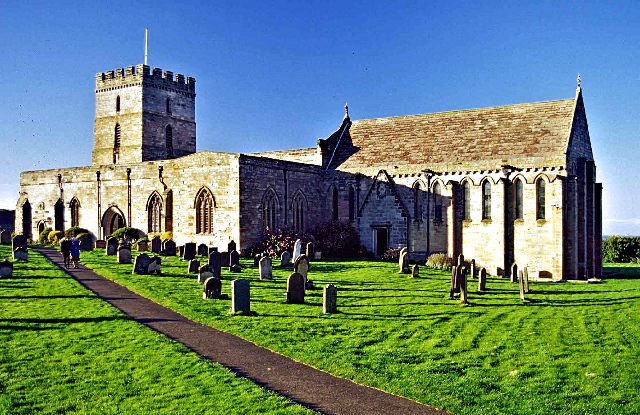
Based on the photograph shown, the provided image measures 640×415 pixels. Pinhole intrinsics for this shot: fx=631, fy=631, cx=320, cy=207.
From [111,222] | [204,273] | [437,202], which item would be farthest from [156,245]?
[437,202]

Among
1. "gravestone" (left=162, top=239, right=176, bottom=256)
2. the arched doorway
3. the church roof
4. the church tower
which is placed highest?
the church tower

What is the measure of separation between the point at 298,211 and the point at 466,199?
10.6 meters

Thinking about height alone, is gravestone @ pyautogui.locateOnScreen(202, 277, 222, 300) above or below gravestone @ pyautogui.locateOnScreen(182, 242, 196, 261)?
below

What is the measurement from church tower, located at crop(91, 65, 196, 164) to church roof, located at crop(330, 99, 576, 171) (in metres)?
16.2

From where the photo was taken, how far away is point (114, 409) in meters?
11.2

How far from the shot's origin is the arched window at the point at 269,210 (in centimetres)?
3770

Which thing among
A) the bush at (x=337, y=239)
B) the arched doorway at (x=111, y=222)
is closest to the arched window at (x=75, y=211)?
the arched doorway at (x=111, y=222)

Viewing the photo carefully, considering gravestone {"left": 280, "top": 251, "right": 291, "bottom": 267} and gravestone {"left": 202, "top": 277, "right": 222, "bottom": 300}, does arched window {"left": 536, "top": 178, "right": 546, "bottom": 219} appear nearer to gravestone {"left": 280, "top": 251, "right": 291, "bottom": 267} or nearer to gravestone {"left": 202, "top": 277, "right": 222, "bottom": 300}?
gravestone {"left": 280, "top": 251, "right": 291, "bottom": 267}

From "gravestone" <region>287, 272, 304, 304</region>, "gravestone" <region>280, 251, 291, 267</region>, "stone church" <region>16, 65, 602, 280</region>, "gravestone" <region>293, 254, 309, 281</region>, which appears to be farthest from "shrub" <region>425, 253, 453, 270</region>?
"gravestone" <region>287, 272, 304, 304</region>

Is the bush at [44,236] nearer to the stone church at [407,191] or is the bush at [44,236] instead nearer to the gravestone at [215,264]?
the stone church at [407,191]

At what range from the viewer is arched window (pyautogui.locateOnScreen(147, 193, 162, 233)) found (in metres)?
41.5

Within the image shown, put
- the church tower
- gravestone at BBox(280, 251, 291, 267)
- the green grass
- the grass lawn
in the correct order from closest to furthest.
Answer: the grass lawn → the green grass → gravestone at BBox(280, 251, 291, 267) → the church tower

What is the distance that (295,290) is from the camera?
2048 cm

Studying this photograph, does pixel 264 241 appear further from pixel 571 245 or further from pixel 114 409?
pixel 114 409
